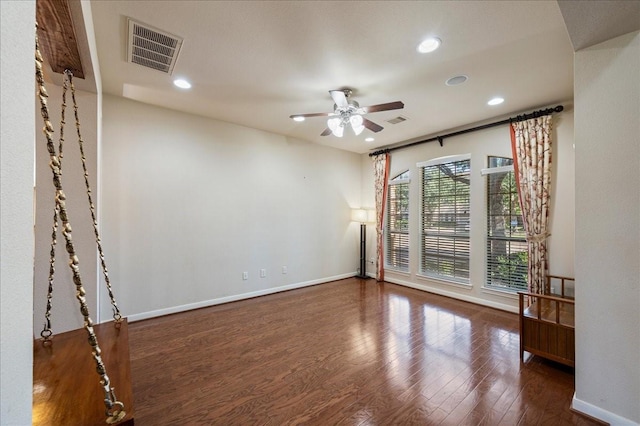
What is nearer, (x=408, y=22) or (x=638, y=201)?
(x=638, y=201)

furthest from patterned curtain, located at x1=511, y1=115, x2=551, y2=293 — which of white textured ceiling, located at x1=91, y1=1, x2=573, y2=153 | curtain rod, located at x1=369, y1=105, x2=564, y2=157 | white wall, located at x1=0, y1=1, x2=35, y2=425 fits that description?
white wall, located at x1=0, y1=1, x2=35, y2=425

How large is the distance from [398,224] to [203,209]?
12.8 feet

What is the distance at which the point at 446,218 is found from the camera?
193 inches

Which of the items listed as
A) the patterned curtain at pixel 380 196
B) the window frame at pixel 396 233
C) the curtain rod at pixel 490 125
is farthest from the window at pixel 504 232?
the patterned curtain at pixel 380 196

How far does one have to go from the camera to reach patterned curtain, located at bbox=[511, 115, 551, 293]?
11.8 ft

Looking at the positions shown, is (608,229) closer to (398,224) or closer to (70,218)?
(398,224)

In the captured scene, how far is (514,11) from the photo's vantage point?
78.5 inches

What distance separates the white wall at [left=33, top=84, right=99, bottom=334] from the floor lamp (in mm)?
4707

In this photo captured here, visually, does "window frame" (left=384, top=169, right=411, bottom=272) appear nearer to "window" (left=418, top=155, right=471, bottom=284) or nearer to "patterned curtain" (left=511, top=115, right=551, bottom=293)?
"window" (left=418, top=155, right=471, bottom=284)

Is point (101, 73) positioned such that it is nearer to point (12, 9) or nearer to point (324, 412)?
point (12, 9)

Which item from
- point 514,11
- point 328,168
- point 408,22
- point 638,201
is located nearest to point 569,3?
point 514,11

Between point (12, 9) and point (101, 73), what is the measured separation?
123 inches

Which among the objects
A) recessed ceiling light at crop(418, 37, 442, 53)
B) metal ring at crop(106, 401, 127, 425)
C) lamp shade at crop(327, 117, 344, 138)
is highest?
recessed ceiling light at crop(418, 37, 442, 53)

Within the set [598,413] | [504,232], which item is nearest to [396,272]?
[504,232]
